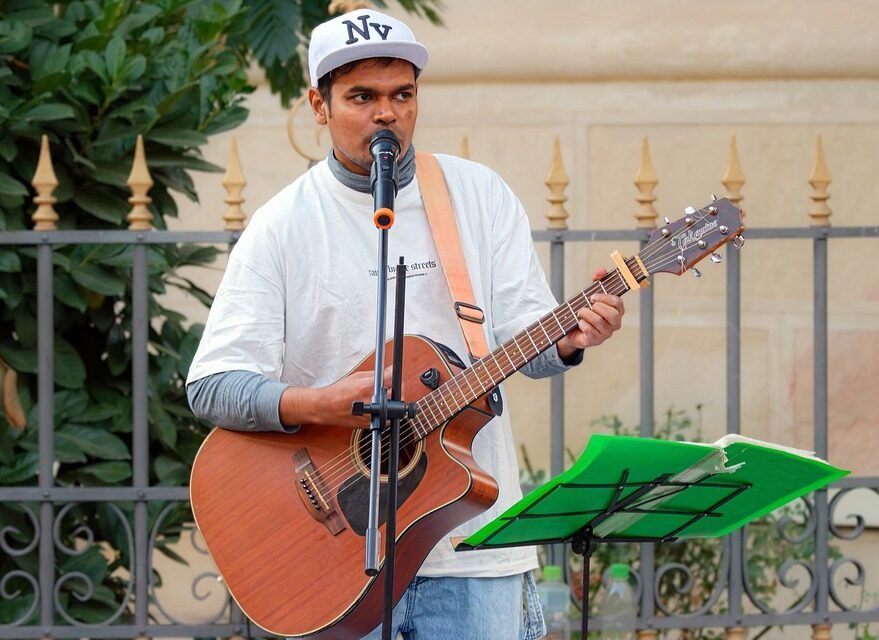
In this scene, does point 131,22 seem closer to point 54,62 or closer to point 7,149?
point 54,62

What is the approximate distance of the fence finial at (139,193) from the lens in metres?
4.71

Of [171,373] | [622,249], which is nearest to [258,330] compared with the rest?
[171,373]

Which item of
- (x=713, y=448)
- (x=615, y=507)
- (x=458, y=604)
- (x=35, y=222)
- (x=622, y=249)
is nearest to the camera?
(x=713, y=448)

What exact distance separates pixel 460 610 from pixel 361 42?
3.97 ft

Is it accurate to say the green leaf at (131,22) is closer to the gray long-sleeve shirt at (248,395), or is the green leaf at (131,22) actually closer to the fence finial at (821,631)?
the gray long-sleeve shirt at (248,395)

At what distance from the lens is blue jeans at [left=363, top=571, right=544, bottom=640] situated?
10.2ft

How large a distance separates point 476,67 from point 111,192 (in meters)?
2.55

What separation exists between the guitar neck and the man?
0.04m

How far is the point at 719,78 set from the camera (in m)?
7.02

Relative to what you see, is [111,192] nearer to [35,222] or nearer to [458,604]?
[35,222]

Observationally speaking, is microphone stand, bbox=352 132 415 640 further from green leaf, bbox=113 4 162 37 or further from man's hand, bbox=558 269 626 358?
green leaf, bbox=113 4 162 37

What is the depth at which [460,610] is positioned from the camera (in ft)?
10.2

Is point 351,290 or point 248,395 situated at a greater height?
point 351,290

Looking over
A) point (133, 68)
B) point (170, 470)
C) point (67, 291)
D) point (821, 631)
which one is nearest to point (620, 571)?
point (821, 631)
